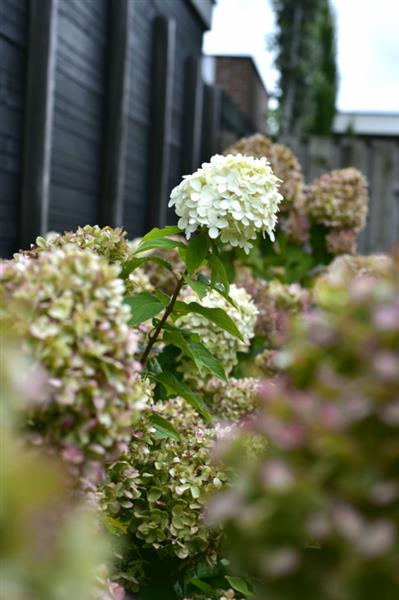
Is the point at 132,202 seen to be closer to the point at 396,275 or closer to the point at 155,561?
the point at 155,561

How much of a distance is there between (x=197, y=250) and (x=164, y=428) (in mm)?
349

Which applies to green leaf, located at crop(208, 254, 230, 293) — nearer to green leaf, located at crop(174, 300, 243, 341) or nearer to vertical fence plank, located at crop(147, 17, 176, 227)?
green leaf, located at crop(174, 300, 243, 341)

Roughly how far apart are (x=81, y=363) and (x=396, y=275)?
0.35 m

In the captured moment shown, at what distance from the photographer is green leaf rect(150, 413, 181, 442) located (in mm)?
1796

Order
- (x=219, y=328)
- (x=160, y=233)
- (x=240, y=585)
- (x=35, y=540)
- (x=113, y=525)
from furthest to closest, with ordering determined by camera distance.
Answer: (x=219, y=328)
(x=160, y=233)
(x=240, y=585)
(x=113, y=525)
(x=35, y=540)

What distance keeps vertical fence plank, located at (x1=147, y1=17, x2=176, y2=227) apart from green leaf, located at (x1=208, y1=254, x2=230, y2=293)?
4.29 m

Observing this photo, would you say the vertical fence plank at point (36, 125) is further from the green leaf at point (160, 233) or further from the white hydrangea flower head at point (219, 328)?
the green leaf at point (160, 233)

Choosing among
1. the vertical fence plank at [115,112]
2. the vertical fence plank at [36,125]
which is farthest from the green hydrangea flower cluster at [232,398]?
the vertical fence plank at [115,112]

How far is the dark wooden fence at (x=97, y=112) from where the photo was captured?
11.9ft

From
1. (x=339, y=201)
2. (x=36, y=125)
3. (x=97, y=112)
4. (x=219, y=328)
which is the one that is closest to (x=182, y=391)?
(x=219, y=328)

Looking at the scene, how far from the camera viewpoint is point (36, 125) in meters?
3.65

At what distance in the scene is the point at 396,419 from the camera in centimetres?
78

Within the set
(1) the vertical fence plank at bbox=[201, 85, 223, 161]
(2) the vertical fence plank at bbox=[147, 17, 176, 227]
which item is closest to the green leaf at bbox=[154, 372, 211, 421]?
(2) the vertical fence plank at bbox=[147, 17, 176, 227]

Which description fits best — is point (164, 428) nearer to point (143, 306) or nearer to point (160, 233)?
point (143, 306)
